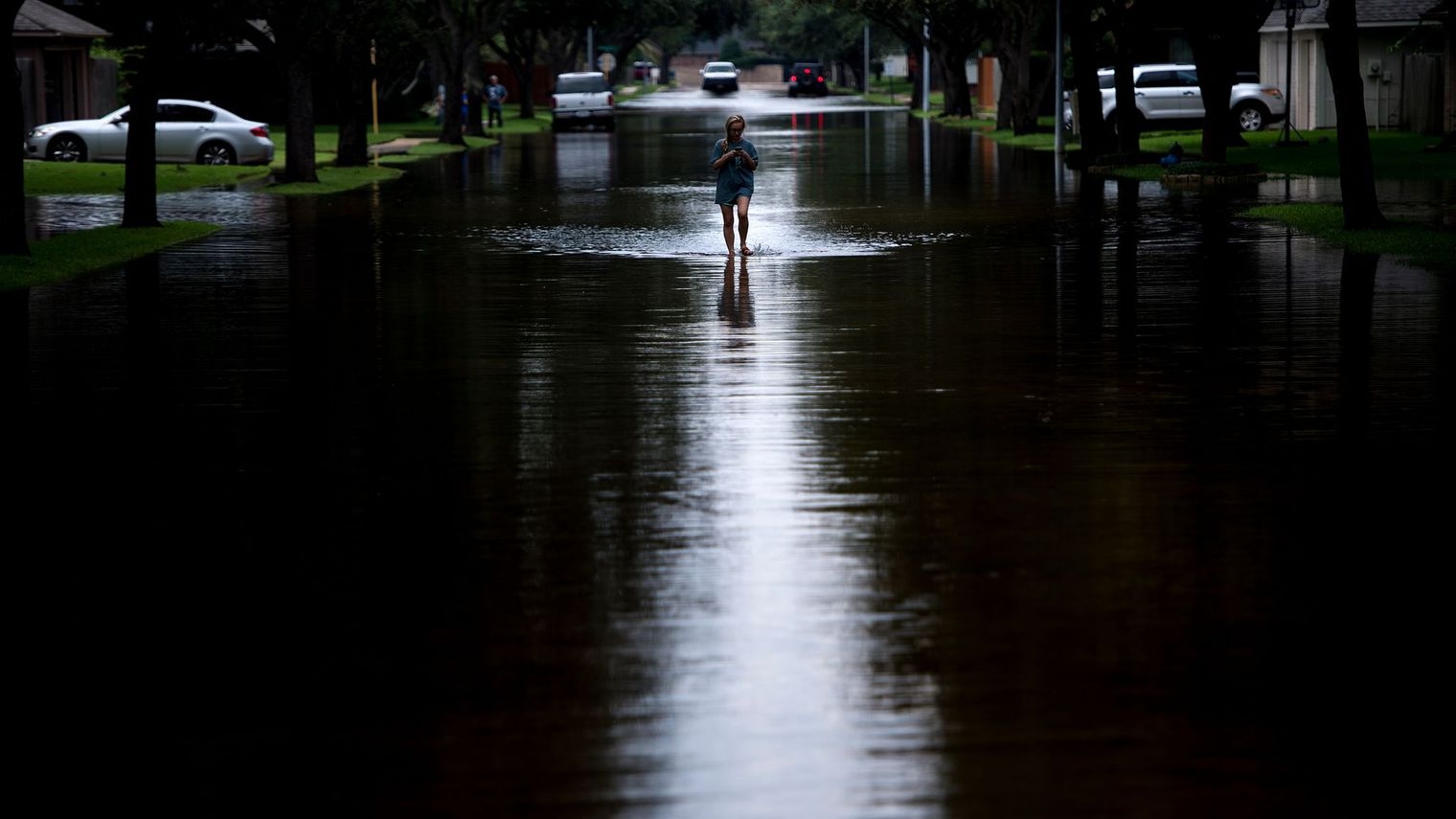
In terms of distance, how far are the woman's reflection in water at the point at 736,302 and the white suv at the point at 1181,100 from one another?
30011mm

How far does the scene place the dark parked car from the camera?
108 m

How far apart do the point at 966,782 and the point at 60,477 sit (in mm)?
5649

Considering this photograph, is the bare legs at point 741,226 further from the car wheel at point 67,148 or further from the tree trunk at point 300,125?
the car wheel at point 67,148

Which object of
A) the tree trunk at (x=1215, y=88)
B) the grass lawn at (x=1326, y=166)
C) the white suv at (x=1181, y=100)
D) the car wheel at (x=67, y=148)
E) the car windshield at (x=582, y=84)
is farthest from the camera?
the car windshield at (x=582, y=84)

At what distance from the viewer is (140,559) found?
8.00 metres

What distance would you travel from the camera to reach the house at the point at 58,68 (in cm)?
4356

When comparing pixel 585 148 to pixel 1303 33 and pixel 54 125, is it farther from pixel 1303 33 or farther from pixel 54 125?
pixel 1303 33

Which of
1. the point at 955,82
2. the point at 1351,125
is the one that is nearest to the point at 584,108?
the point at 955,82

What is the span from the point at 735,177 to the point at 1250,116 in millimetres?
29814

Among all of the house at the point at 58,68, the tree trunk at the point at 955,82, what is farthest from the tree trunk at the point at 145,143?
the tree trunk at the point at 955,82

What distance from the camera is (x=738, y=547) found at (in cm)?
809

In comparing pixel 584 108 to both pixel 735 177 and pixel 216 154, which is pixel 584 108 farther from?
pixel 735 177

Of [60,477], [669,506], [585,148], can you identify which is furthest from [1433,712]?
[585,148]

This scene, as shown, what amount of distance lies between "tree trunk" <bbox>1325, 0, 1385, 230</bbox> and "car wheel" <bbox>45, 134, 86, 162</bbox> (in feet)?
83.8
